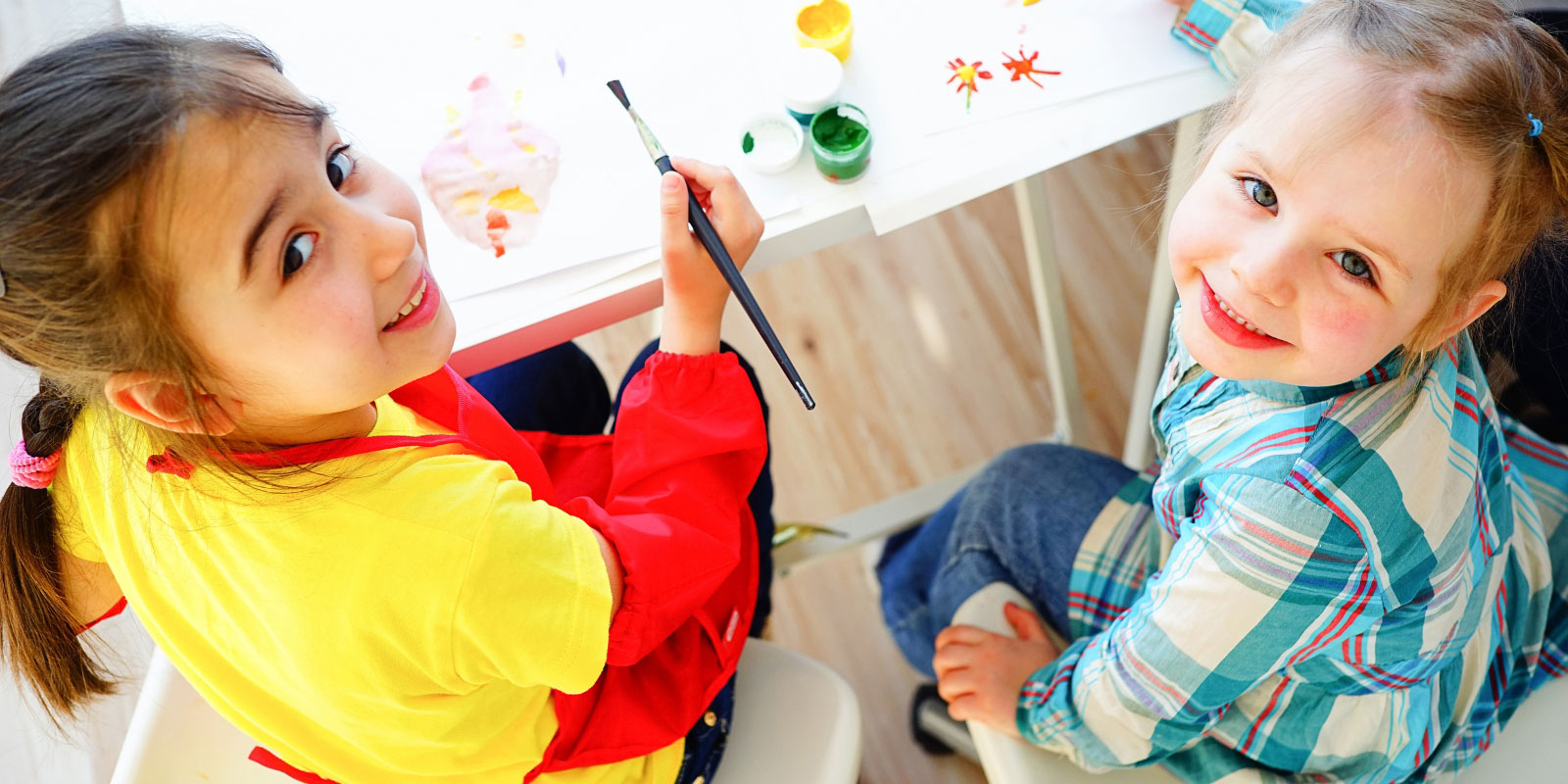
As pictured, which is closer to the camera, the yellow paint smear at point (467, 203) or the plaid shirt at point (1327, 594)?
the plaid shirt at point (1327, 594)

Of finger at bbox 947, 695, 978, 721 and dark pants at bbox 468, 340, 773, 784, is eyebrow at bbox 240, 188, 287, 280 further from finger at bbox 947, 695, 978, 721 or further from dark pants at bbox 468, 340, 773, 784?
finger at bbox 947, 695, 978, 721

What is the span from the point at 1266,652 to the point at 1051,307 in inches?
22.3

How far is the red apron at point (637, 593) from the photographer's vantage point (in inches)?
28.5

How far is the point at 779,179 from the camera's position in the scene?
837 mm

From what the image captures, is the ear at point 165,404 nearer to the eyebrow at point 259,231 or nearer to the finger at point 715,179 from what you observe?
the eyebrow at point 259,231

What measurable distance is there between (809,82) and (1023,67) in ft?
0.59

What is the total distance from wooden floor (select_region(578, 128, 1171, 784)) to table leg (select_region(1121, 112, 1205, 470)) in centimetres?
12

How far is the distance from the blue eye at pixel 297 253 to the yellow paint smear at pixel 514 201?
0.83 ft

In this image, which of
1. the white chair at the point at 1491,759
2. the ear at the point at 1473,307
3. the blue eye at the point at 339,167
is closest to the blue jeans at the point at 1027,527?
the white chair at the point at 1491,759

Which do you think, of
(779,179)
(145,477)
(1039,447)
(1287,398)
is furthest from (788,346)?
(145,477)

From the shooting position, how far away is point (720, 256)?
2.49 feet

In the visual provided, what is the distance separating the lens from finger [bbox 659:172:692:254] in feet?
2.47

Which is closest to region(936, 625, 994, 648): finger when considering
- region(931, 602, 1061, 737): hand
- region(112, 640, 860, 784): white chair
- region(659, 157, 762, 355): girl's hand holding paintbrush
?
region(931, 602, 1061, 737): hand

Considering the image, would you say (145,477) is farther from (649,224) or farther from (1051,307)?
(1051,307)
